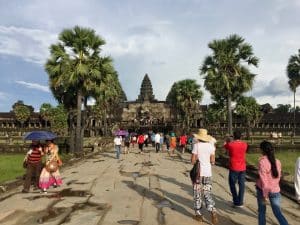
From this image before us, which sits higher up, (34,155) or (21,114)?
(21,114)

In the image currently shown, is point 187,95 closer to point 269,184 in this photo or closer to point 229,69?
point 229,69

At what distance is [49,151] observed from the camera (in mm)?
13359

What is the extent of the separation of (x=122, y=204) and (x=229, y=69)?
84.5 ft

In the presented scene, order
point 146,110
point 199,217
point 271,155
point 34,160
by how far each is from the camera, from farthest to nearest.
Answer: point 146,110 → point 34,160 → point 199,217 → point 271,155

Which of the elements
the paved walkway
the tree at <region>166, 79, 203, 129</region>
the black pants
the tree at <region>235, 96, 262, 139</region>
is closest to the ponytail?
the paved walkway

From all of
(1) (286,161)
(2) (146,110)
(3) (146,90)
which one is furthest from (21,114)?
(1) (286,161)

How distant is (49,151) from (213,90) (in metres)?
22.6

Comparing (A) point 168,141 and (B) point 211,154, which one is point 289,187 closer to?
(B) point 211,154

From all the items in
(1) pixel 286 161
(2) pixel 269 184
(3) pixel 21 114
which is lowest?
(1) pixel 286 161

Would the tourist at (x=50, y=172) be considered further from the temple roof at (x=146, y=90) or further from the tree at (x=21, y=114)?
the temple roof at (x=146, y=90)

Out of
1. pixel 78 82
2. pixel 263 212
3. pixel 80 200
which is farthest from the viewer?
pixel 78 82

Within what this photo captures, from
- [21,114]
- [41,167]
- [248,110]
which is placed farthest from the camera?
[21,114]

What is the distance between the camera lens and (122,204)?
10.4 m

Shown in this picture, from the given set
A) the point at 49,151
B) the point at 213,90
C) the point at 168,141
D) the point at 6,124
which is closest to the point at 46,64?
the point at 168,141
